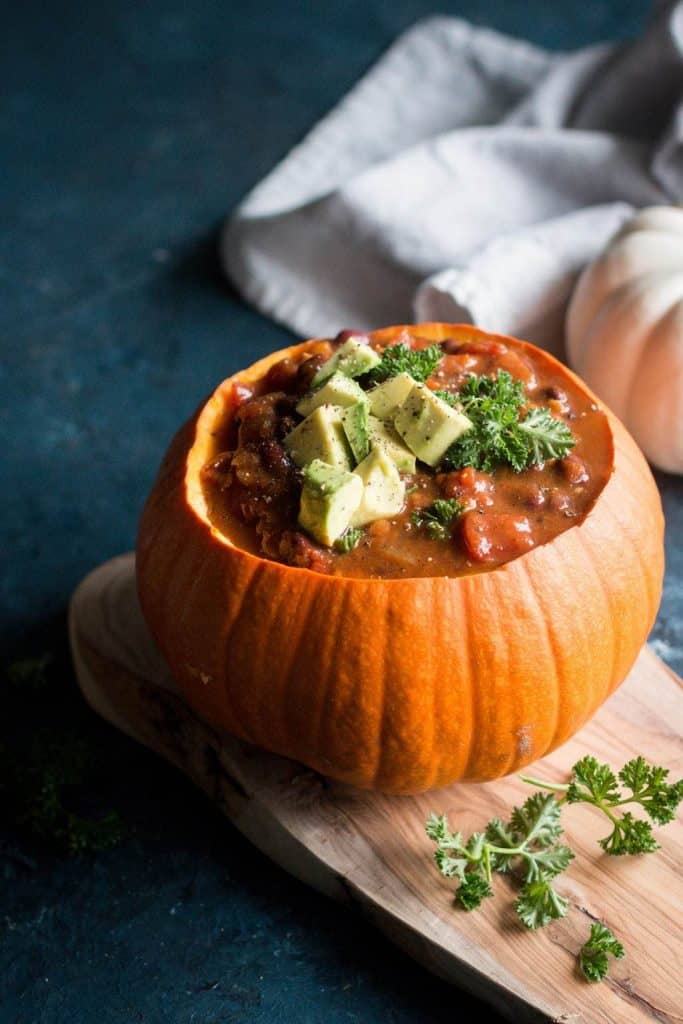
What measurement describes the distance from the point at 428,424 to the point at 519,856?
2.43 feet

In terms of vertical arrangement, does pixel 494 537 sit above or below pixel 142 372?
above

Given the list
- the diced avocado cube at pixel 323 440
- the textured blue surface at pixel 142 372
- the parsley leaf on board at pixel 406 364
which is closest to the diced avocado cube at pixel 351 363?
the parsley leaf on board at pixel 406 364

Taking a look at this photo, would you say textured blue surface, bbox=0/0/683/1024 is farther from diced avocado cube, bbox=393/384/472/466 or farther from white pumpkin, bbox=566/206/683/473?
diced avocado cube, bbox=393/384/472/466

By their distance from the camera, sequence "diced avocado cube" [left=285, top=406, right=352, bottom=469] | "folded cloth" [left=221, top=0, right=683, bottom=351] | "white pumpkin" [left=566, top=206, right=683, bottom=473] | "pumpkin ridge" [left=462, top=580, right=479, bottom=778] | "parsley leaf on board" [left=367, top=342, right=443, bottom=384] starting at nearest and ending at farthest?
"pumpkin ridge" [left=462, top=580, right=479, bottom=778] → "diced avocado cube" [left=285, top=406, right=352, bottom=469] → "parsley leaf on board" [left=367, top=342, right=443, bottom=384] → "white pumpkin" [left=566, top=206, right=683, bottom=473] → "folded cloth" [left=221, top=0, right=683, bottom=351]

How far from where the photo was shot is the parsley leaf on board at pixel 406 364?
2.05 meters

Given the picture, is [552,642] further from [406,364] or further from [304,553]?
[406,364]

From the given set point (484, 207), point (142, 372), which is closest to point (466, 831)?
point (142, 372)

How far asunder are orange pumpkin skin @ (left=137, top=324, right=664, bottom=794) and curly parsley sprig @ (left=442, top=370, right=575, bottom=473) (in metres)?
0.11

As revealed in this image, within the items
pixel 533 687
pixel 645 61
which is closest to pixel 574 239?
pixel 645 61

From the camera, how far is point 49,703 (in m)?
2.56

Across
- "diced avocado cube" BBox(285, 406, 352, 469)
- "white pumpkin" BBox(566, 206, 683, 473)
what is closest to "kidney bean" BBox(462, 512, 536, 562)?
"diced avocado cube" BBox(285, 406, 352, 469)

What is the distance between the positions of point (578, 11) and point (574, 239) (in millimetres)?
1746

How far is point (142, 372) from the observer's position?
133 inches

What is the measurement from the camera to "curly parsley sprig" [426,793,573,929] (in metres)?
1.92
